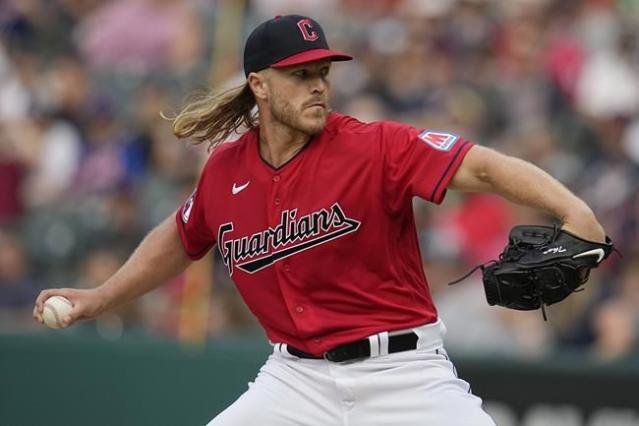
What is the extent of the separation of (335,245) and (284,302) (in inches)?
12.9

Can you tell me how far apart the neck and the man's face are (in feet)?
0.25

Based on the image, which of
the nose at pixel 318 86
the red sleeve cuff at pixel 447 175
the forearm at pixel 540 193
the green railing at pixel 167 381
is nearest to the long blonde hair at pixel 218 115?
the nose at pixel 318 86

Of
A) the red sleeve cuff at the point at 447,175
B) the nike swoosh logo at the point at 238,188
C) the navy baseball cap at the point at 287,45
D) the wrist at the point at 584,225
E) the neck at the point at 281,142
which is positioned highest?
the navy baseball cap at the point at 287,45

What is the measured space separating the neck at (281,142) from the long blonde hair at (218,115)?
21cm

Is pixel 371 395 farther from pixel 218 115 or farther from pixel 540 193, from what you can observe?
pixel 218 115


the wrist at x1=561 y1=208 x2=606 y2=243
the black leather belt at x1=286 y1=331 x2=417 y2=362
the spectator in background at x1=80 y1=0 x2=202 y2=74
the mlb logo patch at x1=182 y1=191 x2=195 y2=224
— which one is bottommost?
the black leather belt at x1=286 y1=331 x2=417 y2=362

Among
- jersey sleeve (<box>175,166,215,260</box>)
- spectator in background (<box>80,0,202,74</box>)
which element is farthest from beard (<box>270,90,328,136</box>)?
spectator in background (<box>80,0,202,74</box>)

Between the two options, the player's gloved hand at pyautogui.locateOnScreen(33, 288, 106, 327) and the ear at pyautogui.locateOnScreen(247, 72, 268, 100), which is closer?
the ear at pyautogui.locateOnScreen(247, 72, 268, 100)

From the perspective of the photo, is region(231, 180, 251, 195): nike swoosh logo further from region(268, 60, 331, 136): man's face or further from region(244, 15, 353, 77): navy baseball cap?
region(244, 15, 353, 77): navy baseball cap

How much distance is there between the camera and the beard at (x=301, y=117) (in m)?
5.25

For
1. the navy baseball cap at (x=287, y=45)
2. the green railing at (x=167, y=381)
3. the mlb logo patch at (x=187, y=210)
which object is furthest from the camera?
the green railing at (x=167, y=381)

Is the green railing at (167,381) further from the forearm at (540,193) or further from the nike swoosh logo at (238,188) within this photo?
the forearm at (540,193)

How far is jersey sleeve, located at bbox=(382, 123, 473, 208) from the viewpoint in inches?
196

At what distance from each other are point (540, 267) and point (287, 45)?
4.30ft
